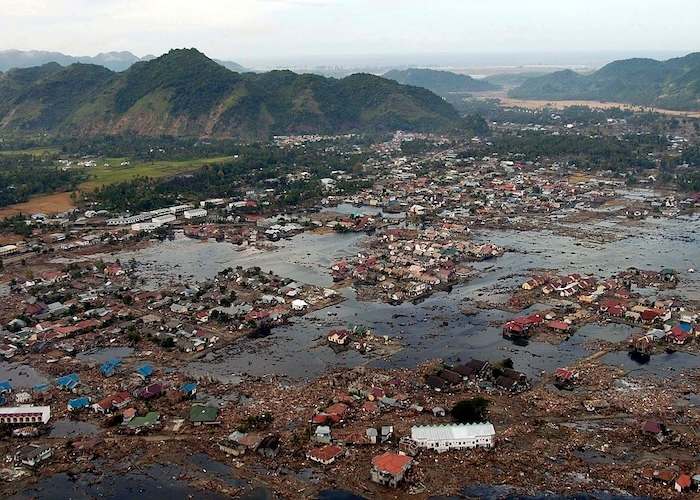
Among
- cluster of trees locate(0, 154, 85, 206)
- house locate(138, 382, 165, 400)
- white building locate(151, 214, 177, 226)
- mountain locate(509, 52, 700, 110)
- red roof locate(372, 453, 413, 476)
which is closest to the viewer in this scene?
red roof locate(372, 453, 413, 476)

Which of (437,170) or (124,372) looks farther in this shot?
(437,170)

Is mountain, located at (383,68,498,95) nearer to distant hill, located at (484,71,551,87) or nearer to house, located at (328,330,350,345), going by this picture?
distant hill, located at (484,71,551,87)

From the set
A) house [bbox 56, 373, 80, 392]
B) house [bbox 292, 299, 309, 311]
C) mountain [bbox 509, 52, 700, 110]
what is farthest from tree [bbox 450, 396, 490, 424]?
mountain [bbox 509, 52, 700, 110]

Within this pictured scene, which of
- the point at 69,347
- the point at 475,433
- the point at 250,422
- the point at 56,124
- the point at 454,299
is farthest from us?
the point at 56,124

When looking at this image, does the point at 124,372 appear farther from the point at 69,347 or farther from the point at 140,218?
the point at 140,218

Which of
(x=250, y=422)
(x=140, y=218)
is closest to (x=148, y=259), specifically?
(x=140, y=218)

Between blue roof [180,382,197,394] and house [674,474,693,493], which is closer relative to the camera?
house [674,474,693,493]

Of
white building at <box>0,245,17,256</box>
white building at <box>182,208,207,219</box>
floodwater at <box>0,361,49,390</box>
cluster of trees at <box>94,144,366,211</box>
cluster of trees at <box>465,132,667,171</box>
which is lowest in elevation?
floodwater at <box>0,361,49,390</box>
